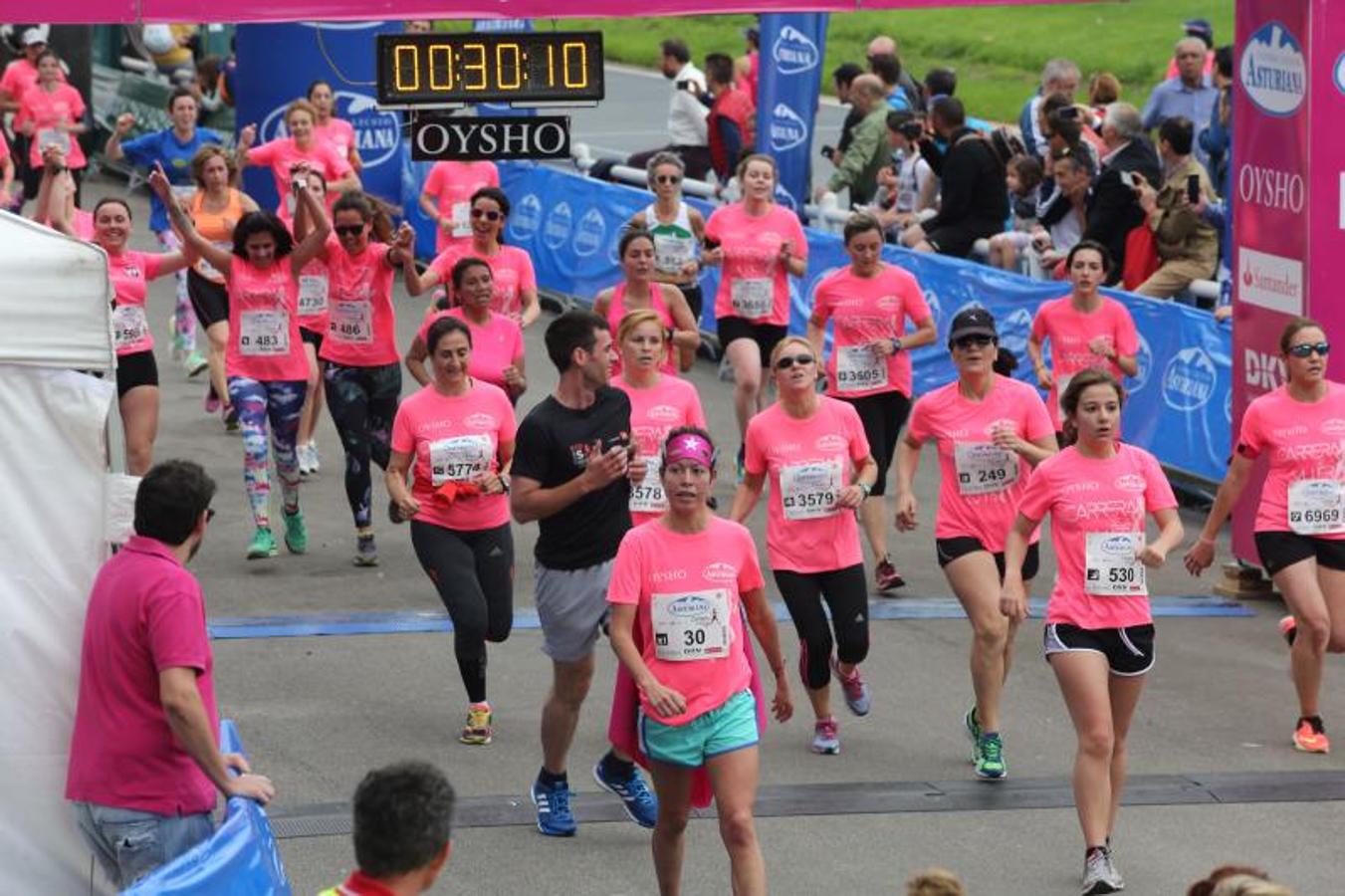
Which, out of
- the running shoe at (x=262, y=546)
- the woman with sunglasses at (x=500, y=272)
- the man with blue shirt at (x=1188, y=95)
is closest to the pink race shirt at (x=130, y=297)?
the running shoe at (x=262, y=546)

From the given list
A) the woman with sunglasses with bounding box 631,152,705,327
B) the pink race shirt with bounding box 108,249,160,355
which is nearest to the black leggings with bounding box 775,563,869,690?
the pink race shirt with bounding box 108,249,160,355

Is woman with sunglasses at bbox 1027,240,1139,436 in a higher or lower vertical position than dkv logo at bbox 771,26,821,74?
lower

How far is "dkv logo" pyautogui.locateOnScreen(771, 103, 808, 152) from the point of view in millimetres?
20016

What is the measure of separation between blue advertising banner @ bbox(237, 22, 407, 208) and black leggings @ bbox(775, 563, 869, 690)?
13674 millimetres

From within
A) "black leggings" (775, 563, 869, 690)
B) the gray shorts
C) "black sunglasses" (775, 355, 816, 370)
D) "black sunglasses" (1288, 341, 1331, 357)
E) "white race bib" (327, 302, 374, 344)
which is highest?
"black sunglasses" (775, 355, 816, 370)

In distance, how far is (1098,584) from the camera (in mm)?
9328

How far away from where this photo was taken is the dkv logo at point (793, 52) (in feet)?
65.3

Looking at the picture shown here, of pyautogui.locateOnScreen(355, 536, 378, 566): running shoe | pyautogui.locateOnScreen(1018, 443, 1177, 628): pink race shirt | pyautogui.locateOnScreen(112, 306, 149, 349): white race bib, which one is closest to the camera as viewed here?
pyautogui.locateOnScreen(1018, 443, 1177, 628): pink race shirt

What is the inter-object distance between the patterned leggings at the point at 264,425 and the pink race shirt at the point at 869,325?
3.00 meters

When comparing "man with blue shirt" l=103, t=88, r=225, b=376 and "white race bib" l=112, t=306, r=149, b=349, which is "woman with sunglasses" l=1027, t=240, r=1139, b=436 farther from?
"man with blue shirt" l=103, t=88, r=225, b=376

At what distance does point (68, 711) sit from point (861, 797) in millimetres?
3725

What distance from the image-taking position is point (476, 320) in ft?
42.9

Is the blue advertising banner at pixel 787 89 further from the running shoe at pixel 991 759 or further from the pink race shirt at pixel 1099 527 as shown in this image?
the pink race shirt at pixel 1099 527

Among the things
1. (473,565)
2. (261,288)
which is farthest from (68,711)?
(261,288)
